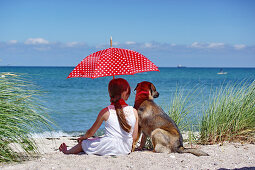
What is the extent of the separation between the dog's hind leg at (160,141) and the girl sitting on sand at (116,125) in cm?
32

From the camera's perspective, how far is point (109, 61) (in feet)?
15.0

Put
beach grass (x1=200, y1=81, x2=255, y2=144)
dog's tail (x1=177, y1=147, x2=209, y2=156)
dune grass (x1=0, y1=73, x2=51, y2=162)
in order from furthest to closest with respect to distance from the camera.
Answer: beach grass (x1=200, y1=81, x2=255, y2=144)
dog's tail (x1=177, y1=147, x2=209, y2=156)
dune grass (x1=0, y1=73, x2=51, y2=162)

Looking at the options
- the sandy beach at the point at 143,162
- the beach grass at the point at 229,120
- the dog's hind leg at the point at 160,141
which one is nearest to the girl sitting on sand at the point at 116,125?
the sandy beach at the point at 143,162

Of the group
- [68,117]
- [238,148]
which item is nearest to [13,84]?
[238,148]

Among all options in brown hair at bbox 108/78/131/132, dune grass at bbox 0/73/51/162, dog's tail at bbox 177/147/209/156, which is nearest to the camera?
dune grass at bbox 0/73/51/162

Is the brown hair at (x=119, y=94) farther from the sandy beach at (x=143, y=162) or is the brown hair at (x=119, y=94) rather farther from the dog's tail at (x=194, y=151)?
the dog's tail at (x=194, y=151)

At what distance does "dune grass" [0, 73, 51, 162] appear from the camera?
14.0ft

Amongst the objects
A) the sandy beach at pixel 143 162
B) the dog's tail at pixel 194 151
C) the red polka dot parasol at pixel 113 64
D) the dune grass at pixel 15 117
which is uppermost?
the red polka dot parasol at pixel 113 64

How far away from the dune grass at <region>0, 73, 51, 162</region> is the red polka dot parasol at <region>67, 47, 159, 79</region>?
0.79 metres

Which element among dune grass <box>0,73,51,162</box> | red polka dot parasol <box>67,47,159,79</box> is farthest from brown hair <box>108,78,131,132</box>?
dune grass <box>0,73,51,162</box>

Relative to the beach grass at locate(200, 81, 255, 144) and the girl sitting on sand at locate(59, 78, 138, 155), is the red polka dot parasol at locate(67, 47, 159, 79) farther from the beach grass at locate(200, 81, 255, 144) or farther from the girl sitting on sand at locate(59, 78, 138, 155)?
the beach grass at locate(200, 81, 255, 144)

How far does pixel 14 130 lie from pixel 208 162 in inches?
111

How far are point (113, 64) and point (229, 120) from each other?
2.71 meters

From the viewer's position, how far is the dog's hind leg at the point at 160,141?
4.65 meters
